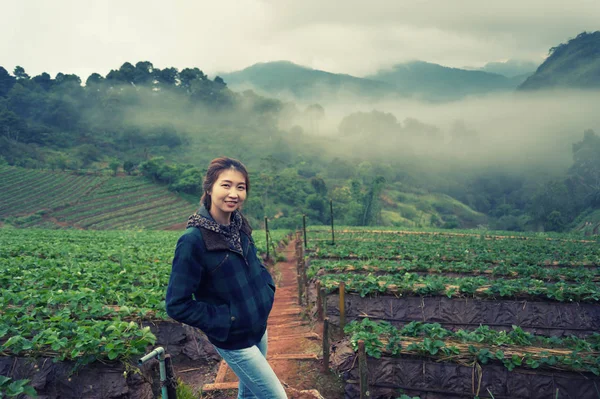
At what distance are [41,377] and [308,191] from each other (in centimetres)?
6735

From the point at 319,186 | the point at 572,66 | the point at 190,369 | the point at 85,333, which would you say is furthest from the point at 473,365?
the point at 572,66

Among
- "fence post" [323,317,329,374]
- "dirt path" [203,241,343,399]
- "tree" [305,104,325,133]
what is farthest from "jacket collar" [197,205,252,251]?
"tree" [305,104,325,133]

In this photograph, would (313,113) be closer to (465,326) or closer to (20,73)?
(20,73)

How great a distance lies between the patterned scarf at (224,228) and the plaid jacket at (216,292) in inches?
1.4

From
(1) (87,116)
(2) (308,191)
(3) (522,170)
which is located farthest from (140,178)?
(3) (522,170)

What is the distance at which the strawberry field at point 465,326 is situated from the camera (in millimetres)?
4355

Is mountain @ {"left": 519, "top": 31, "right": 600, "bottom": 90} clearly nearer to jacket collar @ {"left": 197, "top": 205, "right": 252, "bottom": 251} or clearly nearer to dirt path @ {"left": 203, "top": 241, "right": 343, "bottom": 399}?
dirt path @ {"left": 203, "top": 241, "right": 343, "bottom": 399}

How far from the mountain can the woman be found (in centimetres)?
18017

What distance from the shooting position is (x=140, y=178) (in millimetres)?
60000

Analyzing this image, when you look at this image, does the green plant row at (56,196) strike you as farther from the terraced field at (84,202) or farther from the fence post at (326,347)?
the fence post at (326,347)

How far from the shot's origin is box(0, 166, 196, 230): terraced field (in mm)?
43031

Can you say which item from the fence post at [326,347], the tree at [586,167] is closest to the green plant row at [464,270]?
the fence post at [326,347]

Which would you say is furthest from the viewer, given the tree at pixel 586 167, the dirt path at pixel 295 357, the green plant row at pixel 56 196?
the tree at pixel 586 167

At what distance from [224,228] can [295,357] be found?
4.14 meters
